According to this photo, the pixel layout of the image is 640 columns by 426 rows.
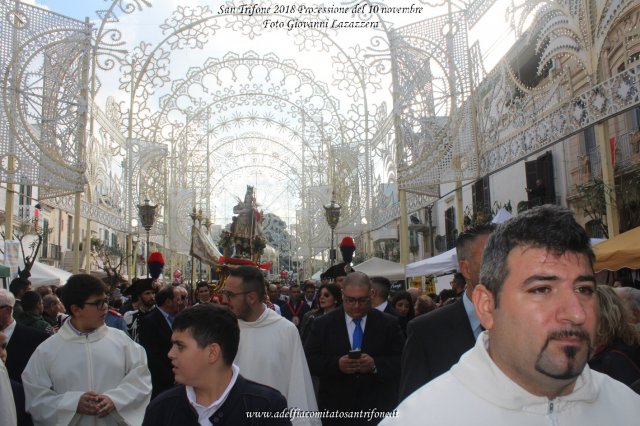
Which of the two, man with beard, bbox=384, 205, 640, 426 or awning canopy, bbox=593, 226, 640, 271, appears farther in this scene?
awning canopy, bbox=593, 226, 640, 271

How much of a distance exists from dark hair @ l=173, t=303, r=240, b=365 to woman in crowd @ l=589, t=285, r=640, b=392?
1764mm

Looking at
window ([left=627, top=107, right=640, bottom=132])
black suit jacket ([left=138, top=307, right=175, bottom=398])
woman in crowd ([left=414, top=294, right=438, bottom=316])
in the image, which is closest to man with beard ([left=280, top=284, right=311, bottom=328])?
woman in crowd ([left=414, top=294, right=438, bottom=316])

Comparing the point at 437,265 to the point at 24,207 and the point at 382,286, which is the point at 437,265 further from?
the point at 24,207

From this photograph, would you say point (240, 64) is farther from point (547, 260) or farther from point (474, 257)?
point (547, 260)

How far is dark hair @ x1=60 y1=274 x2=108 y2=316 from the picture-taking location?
407 cm

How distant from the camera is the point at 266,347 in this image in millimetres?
4129

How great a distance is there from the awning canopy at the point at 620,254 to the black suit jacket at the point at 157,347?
474cm

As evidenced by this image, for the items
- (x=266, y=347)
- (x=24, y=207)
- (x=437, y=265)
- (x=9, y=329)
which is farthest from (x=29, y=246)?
(x=266, y=347)

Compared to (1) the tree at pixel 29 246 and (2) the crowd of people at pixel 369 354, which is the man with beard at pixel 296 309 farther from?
(1) the tree at pixel 29 246

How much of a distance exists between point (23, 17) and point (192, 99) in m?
7.82

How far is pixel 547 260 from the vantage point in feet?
5.41

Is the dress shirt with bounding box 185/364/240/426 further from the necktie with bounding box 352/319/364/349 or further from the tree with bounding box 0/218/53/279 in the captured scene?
the tree with bounding box 0/218/53/279

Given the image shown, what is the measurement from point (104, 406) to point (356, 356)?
1.62 m

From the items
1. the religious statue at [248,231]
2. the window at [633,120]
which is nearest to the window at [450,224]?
the religious statue at [248,231]
